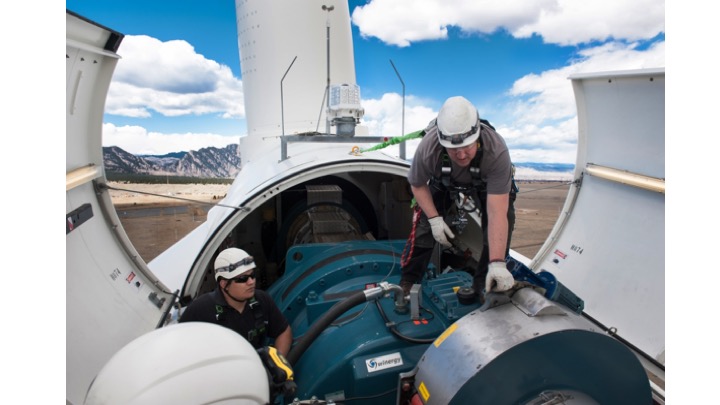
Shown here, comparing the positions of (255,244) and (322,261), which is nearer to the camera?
(322,261)

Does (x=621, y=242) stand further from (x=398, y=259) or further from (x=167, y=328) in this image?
(x=167, y=328)

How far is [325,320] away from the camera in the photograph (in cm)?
205

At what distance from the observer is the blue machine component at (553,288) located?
1.89m

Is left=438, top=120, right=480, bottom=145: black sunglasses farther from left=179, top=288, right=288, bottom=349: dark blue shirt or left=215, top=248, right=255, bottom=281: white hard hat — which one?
left=179, top=288, right=288, bottom=349: dark blue shirt

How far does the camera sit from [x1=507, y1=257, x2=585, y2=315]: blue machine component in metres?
1.89

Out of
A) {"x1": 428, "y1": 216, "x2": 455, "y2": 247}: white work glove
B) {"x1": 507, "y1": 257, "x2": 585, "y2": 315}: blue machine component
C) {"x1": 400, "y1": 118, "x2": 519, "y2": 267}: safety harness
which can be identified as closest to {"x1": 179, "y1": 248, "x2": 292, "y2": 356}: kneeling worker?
{"x1": 400, "y1": 118, "x2": 519, "y2": 267}: safety harness

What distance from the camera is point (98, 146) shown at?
2439 millimetres

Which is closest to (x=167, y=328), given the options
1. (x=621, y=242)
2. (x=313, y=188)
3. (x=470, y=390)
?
(x=470, y=390)

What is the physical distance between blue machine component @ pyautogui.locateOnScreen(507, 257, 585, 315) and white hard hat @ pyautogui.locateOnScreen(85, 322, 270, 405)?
4.73 feet

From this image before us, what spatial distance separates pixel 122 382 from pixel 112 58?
6.23ft

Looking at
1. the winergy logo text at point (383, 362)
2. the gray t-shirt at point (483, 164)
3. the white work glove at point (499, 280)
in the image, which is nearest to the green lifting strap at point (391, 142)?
the gray t-shirt at point (483, 164)

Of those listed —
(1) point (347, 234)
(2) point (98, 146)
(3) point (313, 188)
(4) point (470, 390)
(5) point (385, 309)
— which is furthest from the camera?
(3) point (313, 188)

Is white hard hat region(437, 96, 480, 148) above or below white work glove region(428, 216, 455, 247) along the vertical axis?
above

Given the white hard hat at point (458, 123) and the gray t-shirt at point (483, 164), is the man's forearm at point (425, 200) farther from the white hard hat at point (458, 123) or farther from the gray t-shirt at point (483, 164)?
the white hard hat at point (458, 123)
